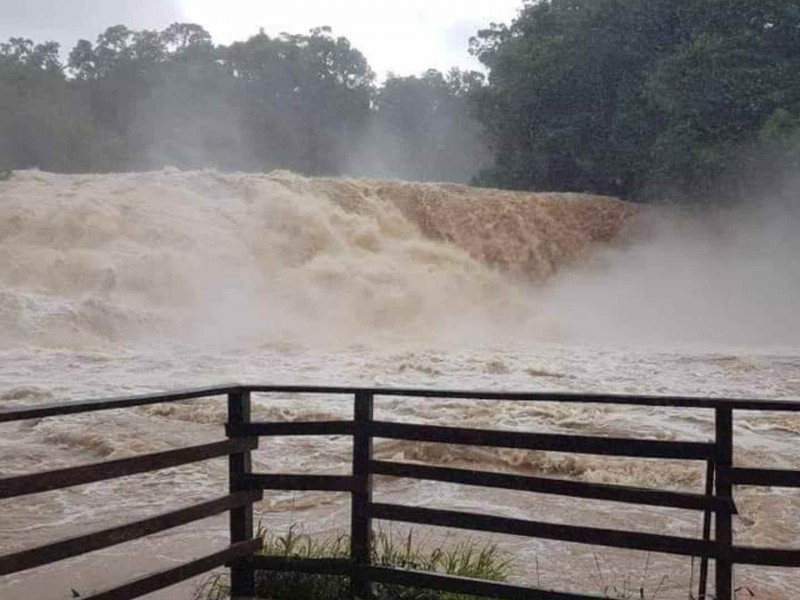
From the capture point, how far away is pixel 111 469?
2920mm

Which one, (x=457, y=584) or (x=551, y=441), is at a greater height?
(x=551, y=441)

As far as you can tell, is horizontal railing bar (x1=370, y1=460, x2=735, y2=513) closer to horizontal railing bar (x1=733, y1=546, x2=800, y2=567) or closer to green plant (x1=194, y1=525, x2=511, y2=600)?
horizontal railing bar (x1=733, y1=546, x2=800, y2=567)

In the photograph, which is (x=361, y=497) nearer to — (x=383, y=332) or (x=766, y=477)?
(x=766, y=477)

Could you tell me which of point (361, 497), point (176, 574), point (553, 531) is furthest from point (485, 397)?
point (176, 574)

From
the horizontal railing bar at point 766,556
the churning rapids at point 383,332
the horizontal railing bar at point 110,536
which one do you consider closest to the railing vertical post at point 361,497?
the horizontal railing bar at point 110,536

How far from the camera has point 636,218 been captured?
70.8 feet

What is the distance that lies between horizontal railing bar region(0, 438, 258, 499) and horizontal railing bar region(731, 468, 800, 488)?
1567 millimetres

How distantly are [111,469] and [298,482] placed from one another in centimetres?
74

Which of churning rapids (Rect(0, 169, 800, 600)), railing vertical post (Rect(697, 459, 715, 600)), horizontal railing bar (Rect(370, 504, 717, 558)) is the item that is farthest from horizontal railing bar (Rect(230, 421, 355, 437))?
churning rapids (Rect(0, 169, 800, 600))

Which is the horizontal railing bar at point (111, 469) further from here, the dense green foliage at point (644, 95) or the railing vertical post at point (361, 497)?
the dense green foliage at point (644, 95)

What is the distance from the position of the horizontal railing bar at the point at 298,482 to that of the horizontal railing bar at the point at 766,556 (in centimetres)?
126

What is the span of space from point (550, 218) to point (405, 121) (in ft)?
82.1

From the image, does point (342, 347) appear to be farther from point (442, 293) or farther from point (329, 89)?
point (329, 89)

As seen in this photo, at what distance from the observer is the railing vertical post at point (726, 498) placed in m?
2.95
